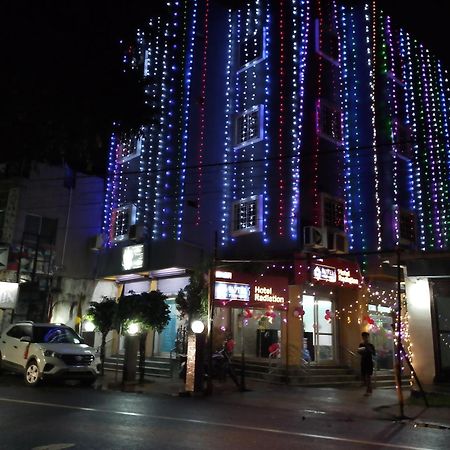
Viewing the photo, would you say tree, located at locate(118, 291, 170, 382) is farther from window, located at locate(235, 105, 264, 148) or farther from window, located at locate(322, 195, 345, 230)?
window, located at locate(235, 105, 264, 148)

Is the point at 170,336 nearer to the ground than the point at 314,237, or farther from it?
nearer to the ground

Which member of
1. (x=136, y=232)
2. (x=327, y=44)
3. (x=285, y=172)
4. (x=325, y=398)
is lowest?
(x=325, y=398)

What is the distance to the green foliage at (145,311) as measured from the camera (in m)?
17.5

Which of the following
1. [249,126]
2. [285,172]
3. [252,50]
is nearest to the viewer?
[285,172]

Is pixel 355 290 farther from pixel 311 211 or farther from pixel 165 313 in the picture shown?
pixel 165 313

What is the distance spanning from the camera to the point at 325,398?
1418 cm

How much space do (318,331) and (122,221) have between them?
10118mm

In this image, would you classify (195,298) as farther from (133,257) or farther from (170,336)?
(170,336)

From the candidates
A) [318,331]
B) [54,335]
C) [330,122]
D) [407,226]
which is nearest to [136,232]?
[54,335]

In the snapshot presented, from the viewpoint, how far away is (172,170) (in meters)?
21.6

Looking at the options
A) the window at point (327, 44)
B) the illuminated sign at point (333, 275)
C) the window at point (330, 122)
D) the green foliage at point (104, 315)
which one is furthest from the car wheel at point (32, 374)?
the window at point (327, 44)

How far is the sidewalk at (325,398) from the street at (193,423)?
6 centimetres

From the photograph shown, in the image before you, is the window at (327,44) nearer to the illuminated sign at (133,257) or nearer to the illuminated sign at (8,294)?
the illuminated sign at (133,257)

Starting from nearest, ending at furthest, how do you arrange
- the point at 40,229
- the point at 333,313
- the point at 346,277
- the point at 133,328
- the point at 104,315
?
the point at 133,328 < the point at 104,315 < the point at 346,277 < the point at 333,313 < the point at 40,229
